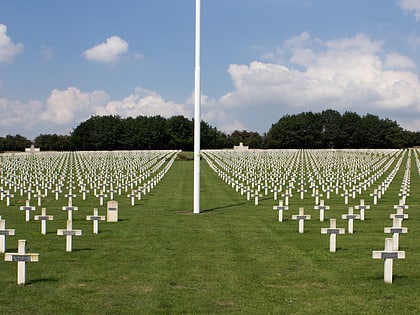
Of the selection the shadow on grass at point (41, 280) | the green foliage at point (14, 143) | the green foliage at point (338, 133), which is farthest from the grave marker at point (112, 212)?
the green foliage at point (338, 133)

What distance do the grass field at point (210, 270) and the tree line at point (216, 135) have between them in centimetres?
10603

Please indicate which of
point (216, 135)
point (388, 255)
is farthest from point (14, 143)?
point (388, 255)

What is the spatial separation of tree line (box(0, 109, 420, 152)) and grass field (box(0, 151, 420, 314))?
106 meters

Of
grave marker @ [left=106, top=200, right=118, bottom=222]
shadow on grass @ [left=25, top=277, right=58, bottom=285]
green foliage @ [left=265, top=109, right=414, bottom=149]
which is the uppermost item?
green foliage @ [left=265, top=109, right=414, bottom=149]

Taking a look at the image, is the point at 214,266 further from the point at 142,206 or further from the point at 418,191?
the point at 418,191

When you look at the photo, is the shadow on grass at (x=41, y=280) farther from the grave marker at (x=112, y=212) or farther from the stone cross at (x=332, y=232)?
the grave marker at (x=112, y=212)

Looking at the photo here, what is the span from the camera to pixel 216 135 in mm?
128875

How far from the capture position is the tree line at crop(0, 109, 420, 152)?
405 ft

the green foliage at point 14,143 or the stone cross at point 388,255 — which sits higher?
the green foliage at point 14,143

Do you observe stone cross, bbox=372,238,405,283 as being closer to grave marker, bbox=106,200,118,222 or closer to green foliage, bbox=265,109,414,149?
grave marker, bbox=106,200,118,222

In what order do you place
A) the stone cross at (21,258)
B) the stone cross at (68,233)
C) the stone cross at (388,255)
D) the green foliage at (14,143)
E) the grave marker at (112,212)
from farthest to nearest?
the green foliage at (14,143) < the grave marker at (112,212) < the stone cross at (68,233) < the stone cross at (388,255) < the stone cross at (21,258)

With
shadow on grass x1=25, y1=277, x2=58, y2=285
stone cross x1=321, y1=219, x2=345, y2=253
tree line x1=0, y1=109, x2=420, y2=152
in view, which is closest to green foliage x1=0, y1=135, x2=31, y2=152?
tree line x1=0, y1=109, x2=420, y2=152

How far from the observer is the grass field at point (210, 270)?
8031mm

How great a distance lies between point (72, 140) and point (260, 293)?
12057 cm
